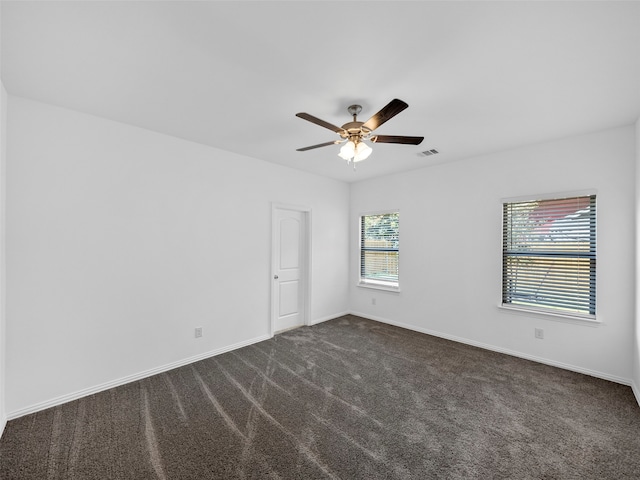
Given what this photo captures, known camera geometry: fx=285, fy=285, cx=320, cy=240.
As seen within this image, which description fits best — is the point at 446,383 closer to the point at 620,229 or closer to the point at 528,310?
the point at 528,310

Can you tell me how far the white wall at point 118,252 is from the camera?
239 cm

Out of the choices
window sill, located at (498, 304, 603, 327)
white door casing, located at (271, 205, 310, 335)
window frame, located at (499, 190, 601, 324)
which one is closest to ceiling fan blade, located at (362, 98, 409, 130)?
white door casing, located at (271, 205, 310, 335)

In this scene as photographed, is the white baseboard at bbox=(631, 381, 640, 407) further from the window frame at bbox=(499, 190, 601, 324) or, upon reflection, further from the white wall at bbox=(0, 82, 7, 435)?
the white wall at bbox=(0, 82, 7, 435)

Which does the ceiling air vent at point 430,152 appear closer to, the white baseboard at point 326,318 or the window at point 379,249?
the window at point 379,249

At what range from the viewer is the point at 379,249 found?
520 cm

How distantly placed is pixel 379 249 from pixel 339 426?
11.1 feet

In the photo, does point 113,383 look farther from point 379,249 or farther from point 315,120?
point 379,249

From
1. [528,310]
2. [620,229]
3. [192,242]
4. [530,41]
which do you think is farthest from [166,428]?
[620,229]

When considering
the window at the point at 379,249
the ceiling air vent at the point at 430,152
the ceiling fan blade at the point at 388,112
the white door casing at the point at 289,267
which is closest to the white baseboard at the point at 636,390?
the window at the point at 379,249

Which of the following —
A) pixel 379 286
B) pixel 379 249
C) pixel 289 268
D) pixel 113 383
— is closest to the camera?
pixel 113 383

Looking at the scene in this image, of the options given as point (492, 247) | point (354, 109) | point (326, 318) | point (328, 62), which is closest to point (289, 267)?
point (326, 318)

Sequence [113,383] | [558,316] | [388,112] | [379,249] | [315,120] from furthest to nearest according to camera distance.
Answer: [379,249] < [558,316] < [113,383] < [315,120] < [388,112]

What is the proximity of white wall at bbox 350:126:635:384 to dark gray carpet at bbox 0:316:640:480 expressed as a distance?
15.0 inches

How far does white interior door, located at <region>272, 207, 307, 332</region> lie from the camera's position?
14.5ft
